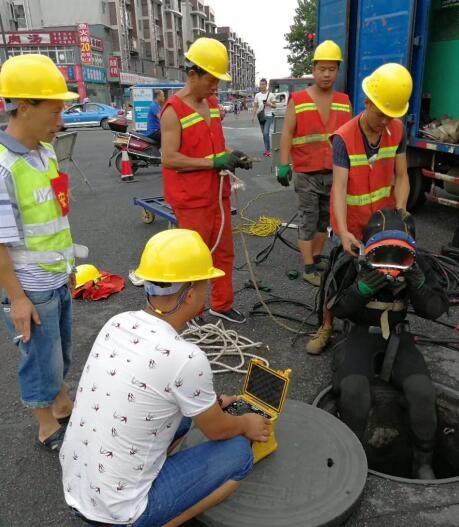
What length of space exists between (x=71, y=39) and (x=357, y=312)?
44983mm

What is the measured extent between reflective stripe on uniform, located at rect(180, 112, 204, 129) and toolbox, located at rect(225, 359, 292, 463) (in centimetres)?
168

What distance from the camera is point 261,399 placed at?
7.68 ft

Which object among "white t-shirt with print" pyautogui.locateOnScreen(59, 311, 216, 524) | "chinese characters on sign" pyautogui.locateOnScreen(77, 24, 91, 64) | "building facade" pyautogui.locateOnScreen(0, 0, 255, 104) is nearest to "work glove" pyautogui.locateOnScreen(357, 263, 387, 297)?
"white t-shirt with print" pyautogui.locateOnScreen(59, 311, 216, 524)

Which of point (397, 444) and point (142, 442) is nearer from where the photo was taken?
point (142, 442)

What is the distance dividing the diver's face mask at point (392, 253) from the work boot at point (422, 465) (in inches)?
36.9

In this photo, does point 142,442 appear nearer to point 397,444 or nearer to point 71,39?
point 397,444

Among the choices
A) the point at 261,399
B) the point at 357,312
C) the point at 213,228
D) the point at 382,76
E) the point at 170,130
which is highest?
the point at 382,76

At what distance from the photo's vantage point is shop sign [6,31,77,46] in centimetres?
4059

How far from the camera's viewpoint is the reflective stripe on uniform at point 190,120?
10.5 feet

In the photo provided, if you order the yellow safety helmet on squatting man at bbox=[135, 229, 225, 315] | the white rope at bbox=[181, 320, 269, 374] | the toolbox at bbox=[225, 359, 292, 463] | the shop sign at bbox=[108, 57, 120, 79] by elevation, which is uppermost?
the shop sign at bbox=[108, 57, 120, 79]

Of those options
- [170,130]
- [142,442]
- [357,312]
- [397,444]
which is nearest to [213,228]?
[170,130]

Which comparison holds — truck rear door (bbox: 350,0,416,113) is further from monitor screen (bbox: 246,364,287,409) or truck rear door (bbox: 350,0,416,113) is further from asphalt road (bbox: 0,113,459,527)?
monitor screen (bbox: 246,364,287,409)

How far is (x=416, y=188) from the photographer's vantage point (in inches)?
252

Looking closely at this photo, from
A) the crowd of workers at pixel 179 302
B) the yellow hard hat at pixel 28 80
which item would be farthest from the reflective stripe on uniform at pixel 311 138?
the yellow hard hat at pixel 28 80
